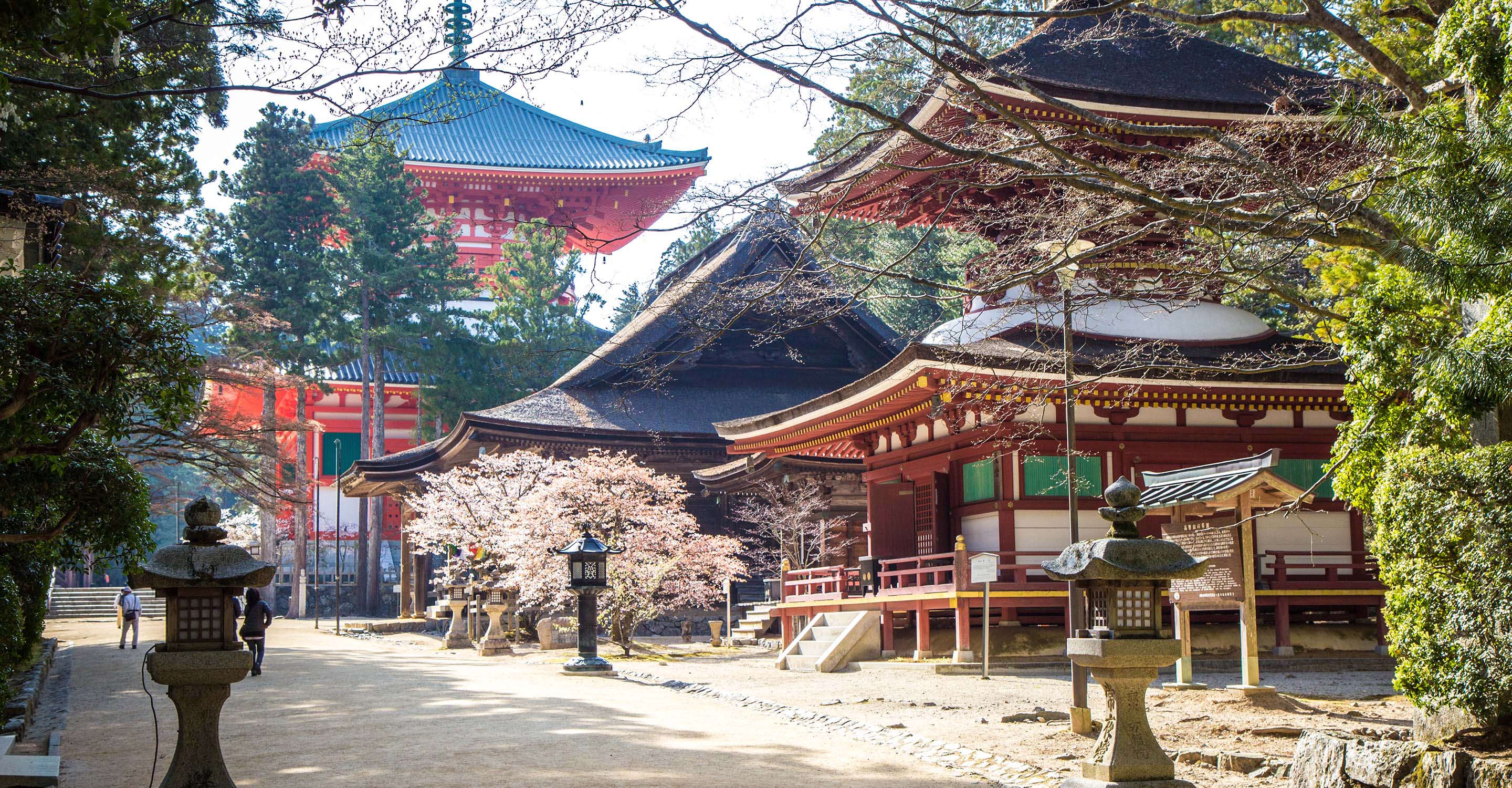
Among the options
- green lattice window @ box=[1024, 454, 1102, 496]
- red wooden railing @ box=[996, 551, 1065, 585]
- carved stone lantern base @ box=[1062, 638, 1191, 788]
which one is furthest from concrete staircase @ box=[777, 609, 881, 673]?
carved stone lantern base @ box=[1062, 638, 1191, 788]

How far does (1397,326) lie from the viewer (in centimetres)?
831

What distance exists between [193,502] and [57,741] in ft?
12.4

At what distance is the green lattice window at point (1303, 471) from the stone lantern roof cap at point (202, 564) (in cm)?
1624

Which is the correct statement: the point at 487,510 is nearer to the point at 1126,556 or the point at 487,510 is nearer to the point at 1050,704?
the point at 1050,704

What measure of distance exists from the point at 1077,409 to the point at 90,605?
33.3 metres

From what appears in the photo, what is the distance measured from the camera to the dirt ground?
9336 mm

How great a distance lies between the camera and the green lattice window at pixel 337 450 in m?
39.0

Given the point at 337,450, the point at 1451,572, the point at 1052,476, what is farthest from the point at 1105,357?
the point at 337,450

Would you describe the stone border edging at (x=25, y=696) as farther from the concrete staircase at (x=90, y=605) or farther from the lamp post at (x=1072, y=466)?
the concrete staircase at (x=90, y=605)

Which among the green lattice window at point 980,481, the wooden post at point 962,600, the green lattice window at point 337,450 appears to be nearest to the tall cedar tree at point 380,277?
the green lattice window at point 337,450

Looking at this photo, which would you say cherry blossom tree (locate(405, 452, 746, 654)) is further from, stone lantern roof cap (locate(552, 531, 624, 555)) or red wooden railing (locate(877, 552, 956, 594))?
red wooden railing (locate(877, 552, 956, 594))

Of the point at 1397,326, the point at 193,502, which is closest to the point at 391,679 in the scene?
the point at 193,502

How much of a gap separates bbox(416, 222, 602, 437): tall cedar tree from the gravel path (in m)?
22.2

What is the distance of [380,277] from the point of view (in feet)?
120
